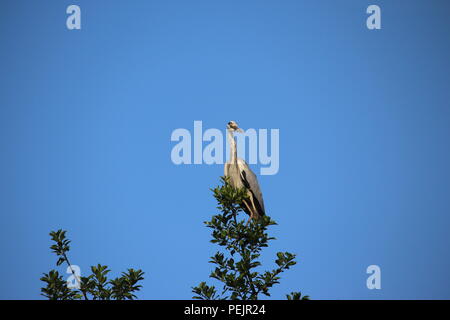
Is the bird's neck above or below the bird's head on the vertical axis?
below

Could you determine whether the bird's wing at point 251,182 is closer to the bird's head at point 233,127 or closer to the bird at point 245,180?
the bird at point 245,180

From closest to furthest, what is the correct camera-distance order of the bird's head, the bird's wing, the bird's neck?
1. the bird's wing
2. the bird's neck
3. the bird's head

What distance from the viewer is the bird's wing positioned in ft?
Result: 39.0

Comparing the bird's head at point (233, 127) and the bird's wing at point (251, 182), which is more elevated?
the bird's head at point (233, 127)

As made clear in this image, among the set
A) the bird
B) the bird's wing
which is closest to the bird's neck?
the bird

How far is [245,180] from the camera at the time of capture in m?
11.9

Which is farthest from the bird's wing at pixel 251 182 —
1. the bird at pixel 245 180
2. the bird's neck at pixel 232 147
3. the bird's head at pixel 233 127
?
the bird's head at pixel 233 127

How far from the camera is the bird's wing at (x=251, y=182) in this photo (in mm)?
11891

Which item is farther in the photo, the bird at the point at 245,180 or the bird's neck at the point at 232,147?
the bird's neck at the point at 232,147

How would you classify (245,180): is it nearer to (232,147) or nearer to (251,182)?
(251,182)

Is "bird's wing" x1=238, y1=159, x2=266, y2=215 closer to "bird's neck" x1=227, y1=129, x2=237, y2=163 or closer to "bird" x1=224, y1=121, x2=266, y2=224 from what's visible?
"bird" x1=224, y1=121, x2=266, y2=224

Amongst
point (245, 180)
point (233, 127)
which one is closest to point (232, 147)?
point (233, 127)

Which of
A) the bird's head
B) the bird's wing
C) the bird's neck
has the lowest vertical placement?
the bird's wing

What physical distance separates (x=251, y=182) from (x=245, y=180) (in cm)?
19
